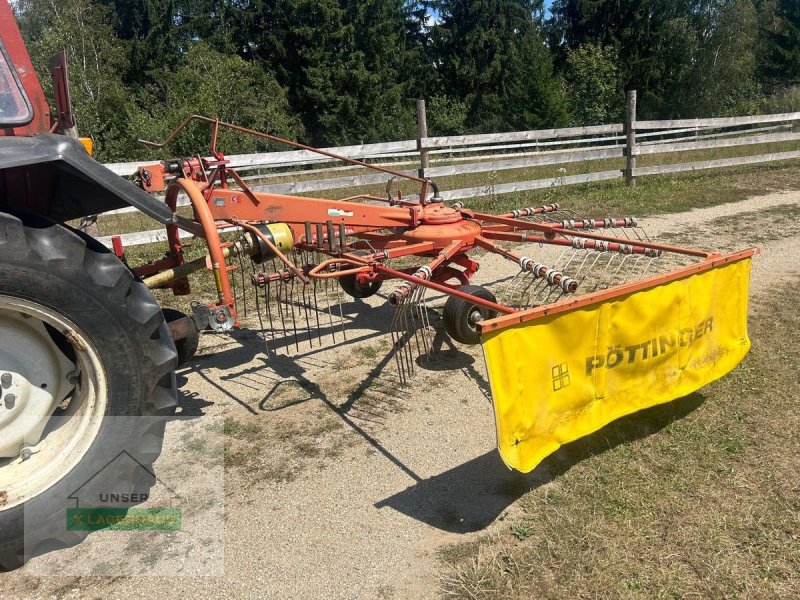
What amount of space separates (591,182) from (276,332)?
9.06m

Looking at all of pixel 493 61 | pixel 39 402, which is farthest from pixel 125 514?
pixel 493 61

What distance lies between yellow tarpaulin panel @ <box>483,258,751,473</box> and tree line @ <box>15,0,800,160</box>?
24.4 meters

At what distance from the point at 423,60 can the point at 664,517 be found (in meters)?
41.2

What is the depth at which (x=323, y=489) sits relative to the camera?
3102 mm

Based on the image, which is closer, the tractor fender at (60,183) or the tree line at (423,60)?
the tractor fender at (60,183)

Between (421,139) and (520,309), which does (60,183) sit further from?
(421,139)

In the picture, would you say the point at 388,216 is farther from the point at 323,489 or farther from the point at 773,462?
the point at 773,462

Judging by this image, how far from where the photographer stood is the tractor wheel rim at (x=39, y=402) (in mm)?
2518

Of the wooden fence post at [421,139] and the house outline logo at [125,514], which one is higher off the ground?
the wooden fence post at [421,139]

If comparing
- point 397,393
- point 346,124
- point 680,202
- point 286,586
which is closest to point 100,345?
point 286,586

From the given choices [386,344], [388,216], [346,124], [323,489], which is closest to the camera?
[323,489]

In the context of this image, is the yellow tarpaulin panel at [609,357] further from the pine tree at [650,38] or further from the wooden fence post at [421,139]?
the pine tree at [650,38]

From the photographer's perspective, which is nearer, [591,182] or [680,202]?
[680,202]

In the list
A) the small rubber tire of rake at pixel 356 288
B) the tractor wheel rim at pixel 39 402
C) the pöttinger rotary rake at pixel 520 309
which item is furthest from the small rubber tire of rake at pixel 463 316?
the tractor wheel rim at pixel 39 402
